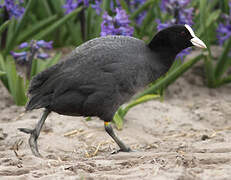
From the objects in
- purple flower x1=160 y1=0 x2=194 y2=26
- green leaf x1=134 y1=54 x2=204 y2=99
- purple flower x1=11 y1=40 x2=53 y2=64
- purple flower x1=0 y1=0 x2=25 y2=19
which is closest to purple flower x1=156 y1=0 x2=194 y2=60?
purple flower x1=160 y1=0 x2=194 y2=26

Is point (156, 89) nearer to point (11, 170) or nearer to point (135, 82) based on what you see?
point (135, 82)

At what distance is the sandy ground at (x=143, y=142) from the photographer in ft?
9.07

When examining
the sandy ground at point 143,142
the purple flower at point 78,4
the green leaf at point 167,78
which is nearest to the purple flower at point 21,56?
the sandy ground at point 143,142

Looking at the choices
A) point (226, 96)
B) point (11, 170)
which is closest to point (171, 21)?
point (226, 96)

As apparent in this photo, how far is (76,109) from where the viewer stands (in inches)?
135

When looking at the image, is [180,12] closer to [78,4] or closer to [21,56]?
[78,4]

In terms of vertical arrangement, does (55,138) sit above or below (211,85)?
above

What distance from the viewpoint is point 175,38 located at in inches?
144

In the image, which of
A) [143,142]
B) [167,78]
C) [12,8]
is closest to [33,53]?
[12,8]

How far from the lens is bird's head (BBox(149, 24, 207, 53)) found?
3.63 meters

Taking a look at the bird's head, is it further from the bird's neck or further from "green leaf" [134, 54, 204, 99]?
"green leaf" [134, 54, 204, 99]

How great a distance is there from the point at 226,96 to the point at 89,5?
1.98 meters

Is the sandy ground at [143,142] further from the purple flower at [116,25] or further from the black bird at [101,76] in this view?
the purple flower at [116,25]

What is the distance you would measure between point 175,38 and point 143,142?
3.33 ft
